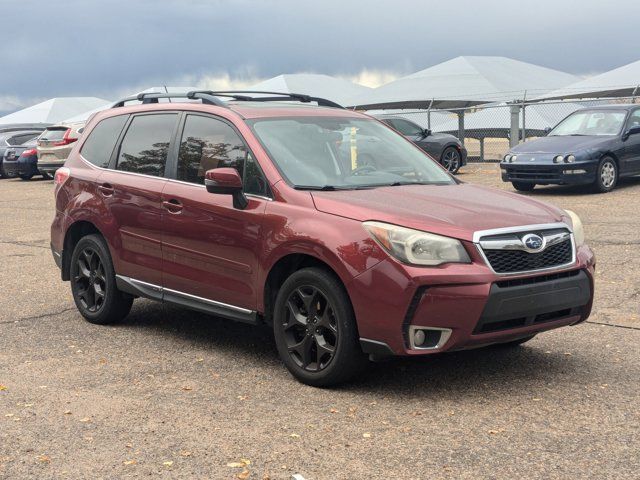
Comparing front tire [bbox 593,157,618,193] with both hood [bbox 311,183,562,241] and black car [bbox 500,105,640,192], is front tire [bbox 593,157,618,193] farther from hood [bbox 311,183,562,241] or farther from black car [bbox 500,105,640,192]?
hood [bbox 311,183,562,241]

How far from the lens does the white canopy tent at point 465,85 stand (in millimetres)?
30594

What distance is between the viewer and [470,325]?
5125mm

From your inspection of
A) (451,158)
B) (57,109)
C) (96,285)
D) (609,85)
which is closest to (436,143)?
(451,158)

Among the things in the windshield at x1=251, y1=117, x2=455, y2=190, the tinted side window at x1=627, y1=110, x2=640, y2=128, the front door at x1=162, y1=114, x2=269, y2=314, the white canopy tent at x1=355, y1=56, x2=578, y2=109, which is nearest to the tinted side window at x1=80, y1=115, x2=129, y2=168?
the front door at x1=162, y1=114, x2=269, y2=314

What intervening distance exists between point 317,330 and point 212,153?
5.31ft

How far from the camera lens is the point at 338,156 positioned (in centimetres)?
631

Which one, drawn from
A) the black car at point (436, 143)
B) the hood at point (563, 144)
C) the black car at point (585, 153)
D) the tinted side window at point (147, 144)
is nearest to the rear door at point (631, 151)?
the black car at point (585, 153)

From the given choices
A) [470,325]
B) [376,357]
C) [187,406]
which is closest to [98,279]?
[187,406]

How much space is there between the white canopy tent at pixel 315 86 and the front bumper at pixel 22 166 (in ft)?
33.0

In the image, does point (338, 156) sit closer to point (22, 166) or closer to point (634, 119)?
point (634, 119)

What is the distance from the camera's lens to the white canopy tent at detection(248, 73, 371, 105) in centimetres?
3694

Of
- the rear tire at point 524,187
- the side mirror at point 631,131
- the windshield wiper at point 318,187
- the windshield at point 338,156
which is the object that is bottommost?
the rear tire at point 524,187

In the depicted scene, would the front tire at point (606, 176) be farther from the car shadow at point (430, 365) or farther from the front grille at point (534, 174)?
the car shadow at point (430, 365)

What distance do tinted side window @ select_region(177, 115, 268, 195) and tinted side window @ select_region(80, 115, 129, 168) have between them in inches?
40.2
